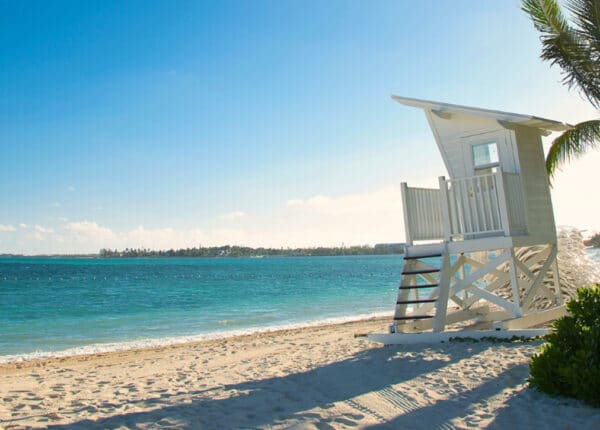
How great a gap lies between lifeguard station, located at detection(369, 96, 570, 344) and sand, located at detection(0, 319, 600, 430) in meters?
1.10

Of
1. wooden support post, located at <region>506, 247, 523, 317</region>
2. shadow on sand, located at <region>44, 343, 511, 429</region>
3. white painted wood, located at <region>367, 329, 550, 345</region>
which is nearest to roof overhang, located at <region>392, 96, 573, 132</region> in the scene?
wooden support post, located at <region>506, 247, 523, 317</region>

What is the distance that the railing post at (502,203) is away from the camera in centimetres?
876

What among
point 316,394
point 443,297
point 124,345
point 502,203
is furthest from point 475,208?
point 124,345

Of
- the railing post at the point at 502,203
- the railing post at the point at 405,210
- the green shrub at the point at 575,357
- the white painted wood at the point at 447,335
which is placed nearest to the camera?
the green shrub at the point at 575,357

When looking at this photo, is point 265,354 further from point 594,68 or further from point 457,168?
point 594,68

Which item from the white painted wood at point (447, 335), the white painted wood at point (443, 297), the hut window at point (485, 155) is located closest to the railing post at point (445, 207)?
the white painted wood at point (443, 297)

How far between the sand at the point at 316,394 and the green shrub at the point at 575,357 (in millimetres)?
135

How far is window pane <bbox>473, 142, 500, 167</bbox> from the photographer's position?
9.98m

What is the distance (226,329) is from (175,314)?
265 inches

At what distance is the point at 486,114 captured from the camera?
9422mm

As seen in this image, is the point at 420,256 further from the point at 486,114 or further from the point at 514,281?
the point at 486,114

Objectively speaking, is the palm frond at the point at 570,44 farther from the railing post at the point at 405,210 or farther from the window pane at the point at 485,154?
the railing post at the point at 405,210

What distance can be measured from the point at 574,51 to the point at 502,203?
461 cm

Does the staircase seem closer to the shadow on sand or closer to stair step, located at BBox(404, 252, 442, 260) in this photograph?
stair step, located at BBox(404, 252, 442, 260)
